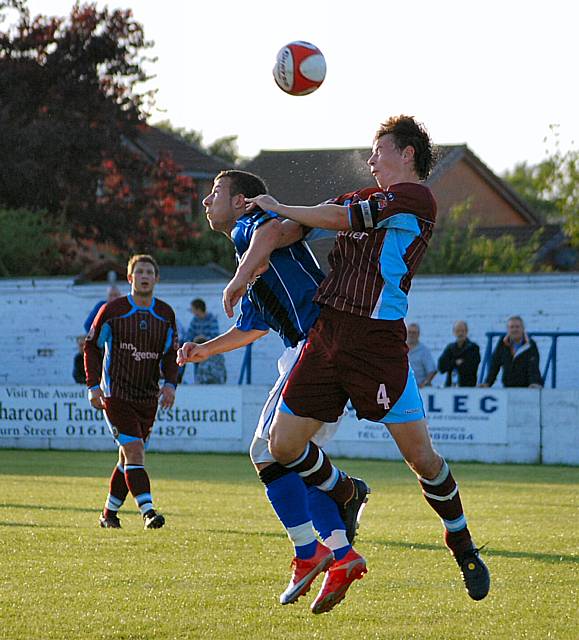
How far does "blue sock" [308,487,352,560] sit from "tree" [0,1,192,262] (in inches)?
1221

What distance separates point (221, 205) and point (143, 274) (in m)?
4.16

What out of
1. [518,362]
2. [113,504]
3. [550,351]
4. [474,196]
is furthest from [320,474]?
[474,196]

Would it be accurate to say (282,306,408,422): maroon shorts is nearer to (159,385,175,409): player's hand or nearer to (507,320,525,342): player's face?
(159,385,175,409): player's hand

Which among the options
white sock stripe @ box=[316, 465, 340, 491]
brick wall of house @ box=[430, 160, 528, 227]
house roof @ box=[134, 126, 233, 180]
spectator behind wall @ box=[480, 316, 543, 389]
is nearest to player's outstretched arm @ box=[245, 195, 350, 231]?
white sock stripe @ box=[316, 465, 340, 491]

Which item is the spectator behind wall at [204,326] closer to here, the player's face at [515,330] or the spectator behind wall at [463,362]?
the spectator behind wall at [463,362]

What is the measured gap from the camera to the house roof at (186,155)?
179 feet

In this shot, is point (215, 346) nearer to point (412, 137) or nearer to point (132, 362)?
point (412, 137)

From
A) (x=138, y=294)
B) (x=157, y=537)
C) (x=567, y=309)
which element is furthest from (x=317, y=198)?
(x=567, y=309)

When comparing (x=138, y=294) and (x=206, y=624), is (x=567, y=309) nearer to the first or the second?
(x=138, y=294)

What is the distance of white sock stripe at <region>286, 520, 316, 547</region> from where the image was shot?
22.6ft

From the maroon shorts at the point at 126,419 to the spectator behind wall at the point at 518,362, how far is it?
8911 millimetres

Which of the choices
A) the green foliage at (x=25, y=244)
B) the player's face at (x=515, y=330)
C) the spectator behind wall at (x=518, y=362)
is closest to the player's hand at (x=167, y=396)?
the player's face at (x=515, y=330)

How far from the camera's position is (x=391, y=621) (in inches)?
269

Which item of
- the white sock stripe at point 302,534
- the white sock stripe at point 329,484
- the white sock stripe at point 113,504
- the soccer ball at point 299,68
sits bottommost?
the white sock stripe at point 113,504
